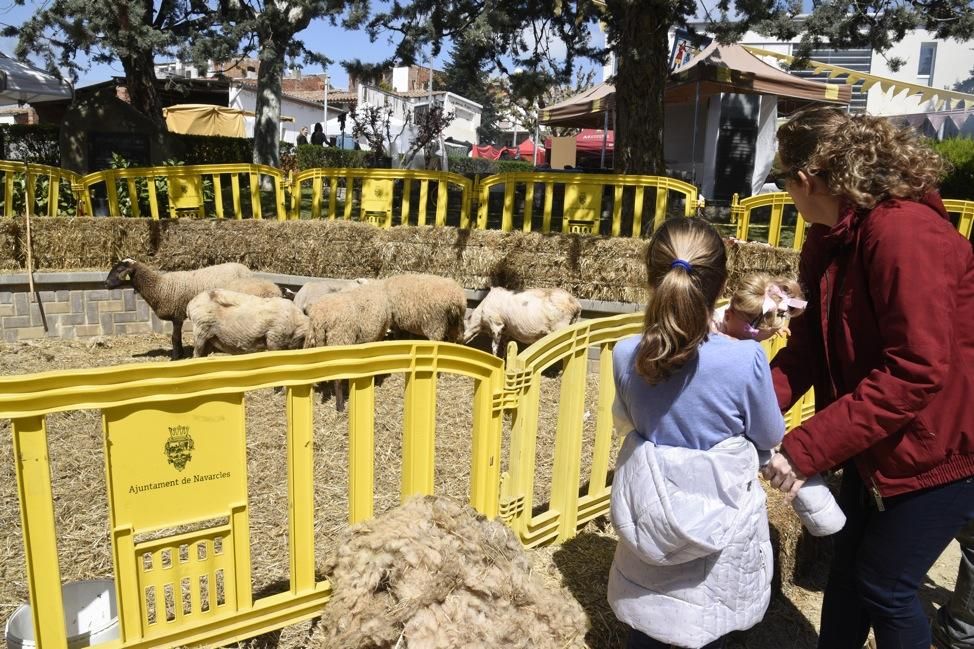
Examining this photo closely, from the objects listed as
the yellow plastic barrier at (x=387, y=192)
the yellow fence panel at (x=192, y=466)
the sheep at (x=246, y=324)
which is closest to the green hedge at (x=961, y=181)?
the yellow plastic barrier at (x=387, y=192)

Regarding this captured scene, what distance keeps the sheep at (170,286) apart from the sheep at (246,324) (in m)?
1.33

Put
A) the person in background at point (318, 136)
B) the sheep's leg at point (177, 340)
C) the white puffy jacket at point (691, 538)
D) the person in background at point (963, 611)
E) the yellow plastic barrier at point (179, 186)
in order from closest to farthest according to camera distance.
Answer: the white puffy jacket at point (691, 538) < the person in background at point (963, 611) < the sheep's leg at point (177, 340) < the yellow plastic barrier at point (179, 186) < the person in background at point (318, 136)

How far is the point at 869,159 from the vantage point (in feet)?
6.47

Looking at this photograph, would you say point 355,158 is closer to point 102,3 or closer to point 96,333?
point 102,3

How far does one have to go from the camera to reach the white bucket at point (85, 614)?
8.88 feet

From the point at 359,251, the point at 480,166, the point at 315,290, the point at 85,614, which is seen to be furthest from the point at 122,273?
the point at 480,166

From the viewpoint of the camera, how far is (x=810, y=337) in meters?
2.39

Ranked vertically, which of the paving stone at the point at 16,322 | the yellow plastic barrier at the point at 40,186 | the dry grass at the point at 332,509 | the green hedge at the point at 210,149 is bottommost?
the dry grass at the point at 332,509

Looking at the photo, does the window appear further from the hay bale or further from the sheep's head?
the sheep's head

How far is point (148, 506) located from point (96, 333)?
861 cm

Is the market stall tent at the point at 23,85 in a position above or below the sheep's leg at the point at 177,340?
above

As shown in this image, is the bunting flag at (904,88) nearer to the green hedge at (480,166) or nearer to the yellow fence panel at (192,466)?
the green hedge at (480,166)

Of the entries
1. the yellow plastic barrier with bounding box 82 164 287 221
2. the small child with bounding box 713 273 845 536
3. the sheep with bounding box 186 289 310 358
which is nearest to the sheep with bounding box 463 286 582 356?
the sheep with bounding box 186 289 310 358

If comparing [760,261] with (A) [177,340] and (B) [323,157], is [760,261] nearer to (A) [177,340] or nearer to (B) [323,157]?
(A) [177,340]
